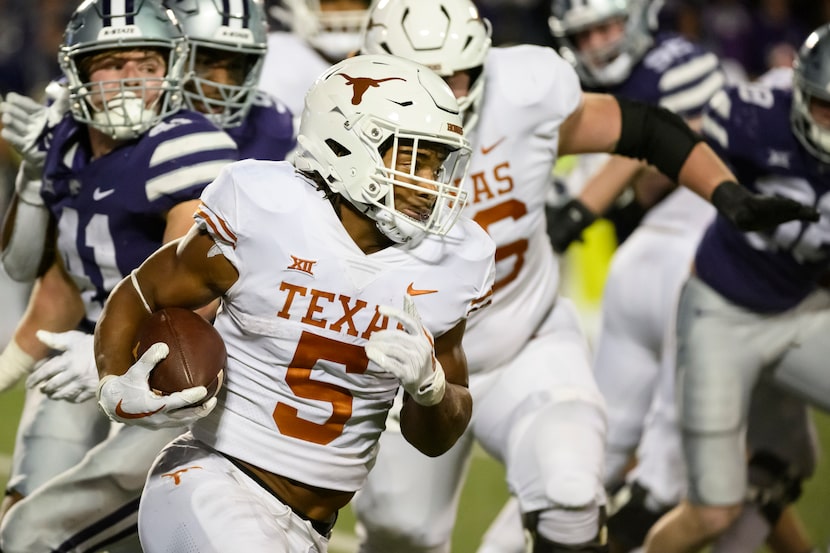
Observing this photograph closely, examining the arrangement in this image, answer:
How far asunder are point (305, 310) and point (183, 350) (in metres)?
0.26

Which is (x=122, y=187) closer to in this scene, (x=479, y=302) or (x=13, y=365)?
A: (x=13, y=365)

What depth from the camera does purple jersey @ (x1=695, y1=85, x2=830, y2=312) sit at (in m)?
4.12

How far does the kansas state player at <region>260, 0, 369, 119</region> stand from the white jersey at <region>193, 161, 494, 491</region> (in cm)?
192

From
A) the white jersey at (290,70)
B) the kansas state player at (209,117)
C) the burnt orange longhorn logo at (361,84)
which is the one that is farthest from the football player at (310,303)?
the white jersey at (290,70)

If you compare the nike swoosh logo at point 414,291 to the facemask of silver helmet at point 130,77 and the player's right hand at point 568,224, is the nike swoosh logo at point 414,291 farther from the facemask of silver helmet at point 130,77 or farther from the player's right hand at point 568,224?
the player's right hand at point 568,224

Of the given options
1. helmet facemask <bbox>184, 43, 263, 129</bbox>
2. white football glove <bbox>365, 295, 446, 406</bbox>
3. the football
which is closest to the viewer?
white football glove <bbox>365, 295, 446, 406</bbox>

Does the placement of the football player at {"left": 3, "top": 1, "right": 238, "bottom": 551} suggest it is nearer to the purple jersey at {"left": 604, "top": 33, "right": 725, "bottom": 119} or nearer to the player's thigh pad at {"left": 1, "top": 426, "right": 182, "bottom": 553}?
the player's thigh pad at {"left": 1, "top": 426, "right": 182, "bottom": 553}

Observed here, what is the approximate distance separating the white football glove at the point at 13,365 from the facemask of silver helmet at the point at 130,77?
679 mm

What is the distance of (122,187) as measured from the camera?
3.27m

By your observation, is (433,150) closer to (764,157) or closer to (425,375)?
(425,375)

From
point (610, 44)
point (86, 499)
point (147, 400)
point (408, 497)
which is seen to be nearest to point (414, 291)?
point (147, 400)

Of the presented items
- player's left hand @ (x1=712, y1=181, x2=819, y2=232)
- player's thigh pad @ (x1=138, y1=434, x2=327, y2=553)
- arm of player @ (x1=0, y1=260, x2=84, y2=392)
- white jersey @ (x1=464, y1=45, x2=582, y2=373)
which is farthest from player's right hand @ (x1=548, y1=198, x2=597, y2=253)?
player's thigh pad @ (x1=138, y1=434, x2=327, y2=553)

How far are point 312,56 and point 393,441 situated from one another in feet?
5.41

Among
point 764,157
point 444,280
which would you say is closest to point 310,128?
point 444,280
